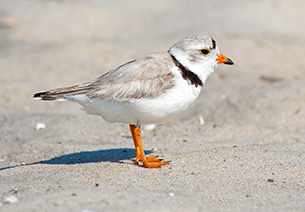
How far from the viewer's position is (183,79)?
464cm

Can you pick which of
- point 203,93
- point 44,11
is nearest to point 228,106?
point 203,93

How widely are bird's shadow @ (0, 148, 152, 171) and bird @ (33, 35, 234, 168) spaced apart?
1.33 feet

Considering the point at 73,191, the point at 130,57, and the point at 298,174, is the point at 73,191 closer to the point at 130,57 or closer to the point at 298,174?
the point at 298,174

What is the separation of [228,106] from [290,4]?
16.6 feet

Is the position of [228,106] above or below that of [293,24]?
below

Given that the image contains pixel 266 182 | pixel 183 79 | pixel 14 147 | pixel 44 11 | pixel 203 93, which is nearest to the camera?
pixel 266 182

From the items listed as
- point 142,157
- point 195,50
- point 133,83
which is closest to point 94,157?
point 142,157

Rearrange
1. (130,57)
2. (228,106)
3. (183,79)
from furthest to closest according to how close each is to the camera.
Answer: (130,57)
(228,106)
(183,79)

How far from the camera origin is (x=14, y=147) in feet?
19.9

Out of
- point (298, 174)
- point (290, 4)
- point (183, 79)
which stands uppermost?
point (290, 4)

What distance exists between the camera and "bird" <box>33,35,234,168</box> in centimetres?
457

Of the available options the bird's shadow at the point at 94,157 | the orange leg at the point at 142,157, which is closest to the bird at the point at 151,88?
the orange leg at the point at 142,157

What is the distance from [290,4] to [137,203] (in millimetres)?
9182

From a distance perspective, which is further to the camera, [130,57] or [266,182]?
[130,57]
